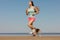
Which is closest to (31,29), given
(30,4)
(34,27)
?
(34,27)

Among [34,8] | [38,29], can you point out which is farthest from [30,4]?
[38,29]

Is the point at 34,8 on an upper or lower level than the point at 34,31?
upper

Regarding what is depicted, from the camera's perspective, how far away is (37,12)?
2191 cm

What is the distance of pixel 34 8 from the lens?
2194 centimetres

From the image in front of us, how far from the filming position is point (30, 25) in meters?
21.9

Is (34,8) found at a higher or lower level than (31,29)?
higher

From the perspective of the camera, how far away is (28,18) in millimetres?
21969

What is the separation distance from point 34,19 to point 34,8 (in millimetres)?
726

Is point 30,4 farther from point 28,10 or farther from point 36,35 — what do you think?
point 36,35

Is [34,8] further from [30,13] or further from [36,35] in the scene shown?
[36,35]

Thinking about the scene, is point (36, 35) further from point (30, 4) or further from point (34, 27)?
point (30, 4)

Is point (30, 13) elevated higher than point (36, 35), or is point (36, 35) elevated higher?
point (30, 13)

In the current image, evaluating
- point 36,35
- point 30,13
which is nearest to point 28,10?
point 30,13

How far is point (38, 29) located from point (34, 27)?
332 millimetres
